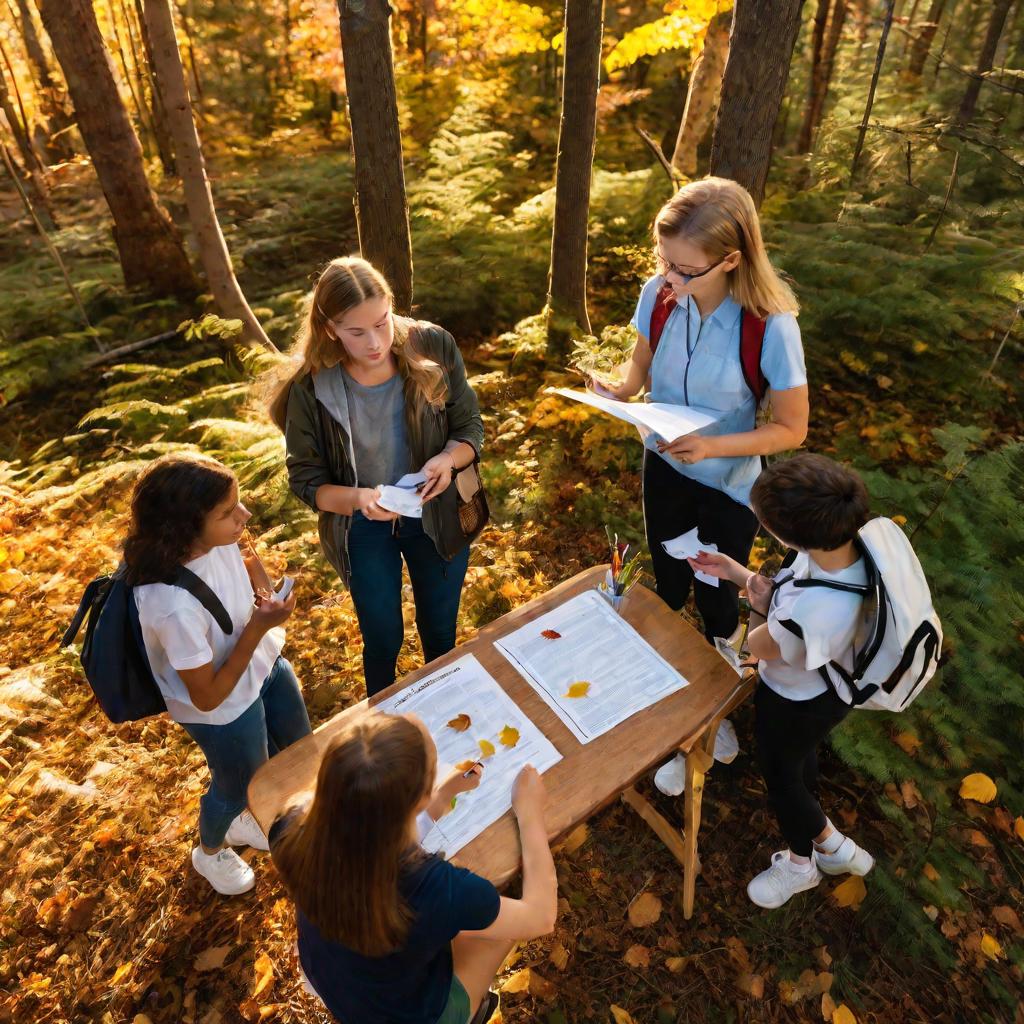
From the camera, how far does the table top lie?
1.99 metres

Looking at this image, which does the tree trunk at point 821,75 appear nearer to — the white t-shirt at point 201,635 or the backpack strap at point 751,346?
the backpack strap at point 751,346

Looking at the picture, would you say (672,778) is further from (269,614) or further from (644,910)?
(269,614)

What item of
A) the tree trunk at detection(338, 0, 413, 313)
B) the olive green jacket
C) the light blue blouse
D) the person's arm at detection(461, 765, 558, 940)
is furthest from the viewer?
the tree trunk at detection(338, 0, 413, 313)

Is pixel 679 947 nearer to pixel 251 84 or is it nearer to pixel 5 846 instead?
pixel 5 846

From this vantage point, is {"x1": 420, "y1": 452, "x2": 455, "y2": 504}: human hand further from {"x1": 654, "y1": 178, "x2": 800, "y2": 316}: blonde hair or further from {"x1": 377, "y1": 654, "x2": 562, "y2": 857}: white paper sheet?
{"x1": 654, "y1": 178, "x2": 800, "y2": 316}: blonde hair

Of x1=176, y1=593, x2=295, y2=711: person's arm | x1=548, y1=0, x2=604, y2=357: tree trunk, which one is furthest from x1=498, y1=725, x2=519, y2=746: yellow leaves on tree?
x1=548, y1=0, x2=604, y2=357: tree trunk

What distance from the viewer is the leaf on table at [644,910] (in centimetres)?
288

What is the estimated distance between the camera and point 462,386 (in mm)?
2826

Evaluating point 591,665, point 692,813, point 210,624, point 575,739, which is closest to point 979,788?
point 692,813

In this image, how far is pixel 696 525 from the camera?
316 cm

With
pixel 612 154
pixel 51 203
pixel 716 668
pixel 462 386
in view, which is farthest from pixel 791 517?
pixel 51 203

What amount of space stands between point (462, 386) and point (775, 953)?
2721 mm

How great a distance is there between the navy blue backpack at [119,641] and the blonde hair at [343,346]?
0.86 m

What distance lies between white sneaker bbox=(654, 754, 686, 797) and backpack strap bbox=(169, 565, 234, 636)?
2178 millimetres
